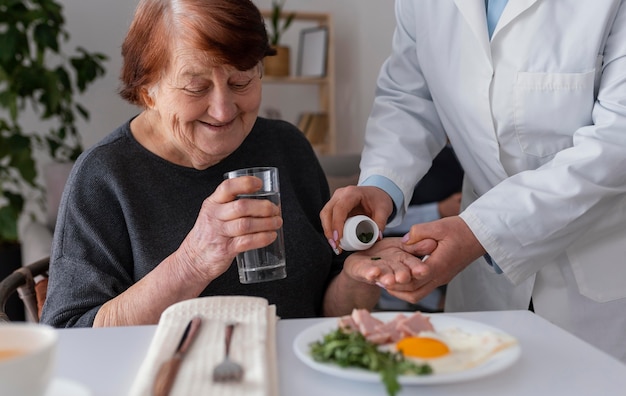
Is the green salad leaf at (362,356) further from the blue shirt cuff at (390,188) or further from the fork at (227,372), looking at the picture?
the blue shirt cuff at (390,188)

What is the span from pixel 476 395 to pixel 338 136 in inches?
187

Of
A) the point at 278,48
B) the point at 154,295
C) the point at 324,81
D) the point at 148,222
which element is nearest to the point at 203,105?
the point at 148,222

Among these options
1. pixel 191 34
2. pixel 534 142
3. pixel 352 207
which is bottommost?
pixel 352 207

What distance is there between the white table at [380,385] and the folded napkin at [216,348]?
0.10 feet

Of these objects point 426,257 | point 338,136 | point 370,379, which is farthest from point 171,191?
point 338,136

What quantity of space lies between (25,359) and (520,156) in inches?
44.5

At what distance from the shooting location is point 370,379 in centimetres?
75

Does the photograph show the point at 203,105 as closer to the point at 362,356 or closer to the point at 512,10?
the point at 512,10

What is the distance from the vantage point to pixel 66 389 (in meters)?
0.73

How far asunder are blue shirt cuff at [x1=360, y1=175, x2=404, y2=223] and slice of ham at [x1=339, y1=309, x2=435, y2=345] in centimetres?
69

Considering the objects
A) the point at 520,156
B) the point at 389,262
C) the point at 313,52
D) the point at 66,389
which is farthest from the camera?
the point at 313,52

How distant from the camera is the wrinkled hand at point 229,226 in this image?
1109 mm

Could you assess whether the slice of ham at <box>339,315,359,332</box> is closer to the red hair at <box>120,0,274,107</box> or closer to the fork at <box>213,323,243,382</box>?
the fork at <box>213,323,243,382</box>

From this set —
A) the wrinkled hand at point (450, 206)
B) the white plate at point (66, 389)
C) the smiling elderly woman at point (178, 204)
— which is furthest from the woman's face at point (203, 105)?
the wrinkled hand at point (450, 206)
